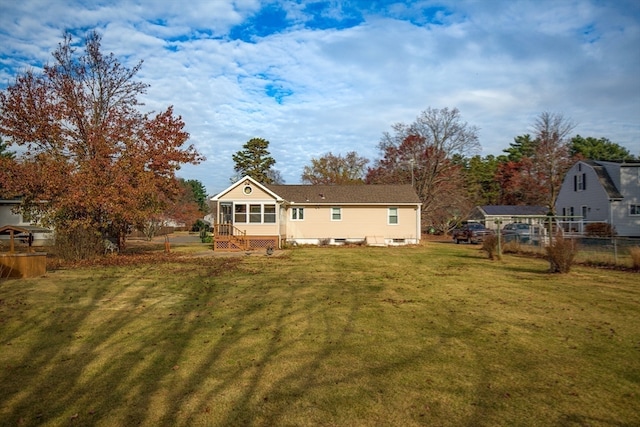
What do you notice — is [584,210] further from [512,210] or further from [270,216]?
[270,216]

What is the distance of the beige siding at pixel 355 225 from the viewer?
30.9 m

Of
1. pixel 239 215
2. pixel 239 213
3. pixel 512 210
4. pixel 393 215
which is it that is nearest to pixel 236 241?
pixel 239 215

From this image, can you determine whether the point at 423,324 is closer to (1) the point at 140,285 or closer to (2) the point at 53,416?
(2) the point at 53,416

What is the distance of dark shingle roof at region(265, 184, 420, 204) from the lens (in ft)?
101

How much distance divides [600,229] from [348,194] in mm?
19157

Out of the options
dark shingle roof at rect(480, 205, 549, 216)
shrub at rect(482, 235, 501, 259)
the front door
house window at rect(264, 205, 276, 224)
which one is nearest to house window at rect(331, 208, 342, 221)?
house window at rect(264, 205, 276, 224)

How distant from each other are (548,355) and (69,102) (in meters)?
21.0

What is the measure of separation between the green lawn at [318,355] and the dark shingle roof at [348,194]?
1886cm

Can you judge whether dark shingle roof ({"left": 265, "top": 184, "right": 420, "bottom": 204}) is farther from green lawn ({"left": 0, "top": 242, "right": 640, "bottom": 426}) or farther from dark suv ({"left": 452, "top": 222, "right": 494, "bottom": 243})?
green lawn ({"left": 0, "top": 242, "right": 640, "bottom": 426})

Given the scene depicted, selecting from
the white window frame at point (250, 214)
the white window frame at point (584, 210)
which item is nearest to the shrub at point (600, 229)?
the white window frame at point (584, 210)

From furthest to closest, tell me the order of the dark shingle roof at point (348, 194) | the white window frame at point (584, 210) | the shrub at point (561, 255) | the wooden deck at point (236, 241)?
1. the white window frame at point (584, 210)
2. the dark shingle roof at point (348, 194)
3. the wooden deck at point (236, 241)
4. the shrub at point (561, 255)

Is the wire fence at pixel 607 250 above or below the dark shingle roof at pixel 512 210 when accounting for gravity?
below

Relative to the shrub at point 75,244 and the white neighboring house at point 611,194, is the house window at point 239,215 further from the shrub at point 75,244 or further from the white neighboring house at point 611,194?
the white neighboring house at point 611,194

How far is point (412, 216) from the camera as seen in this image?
31141mm
